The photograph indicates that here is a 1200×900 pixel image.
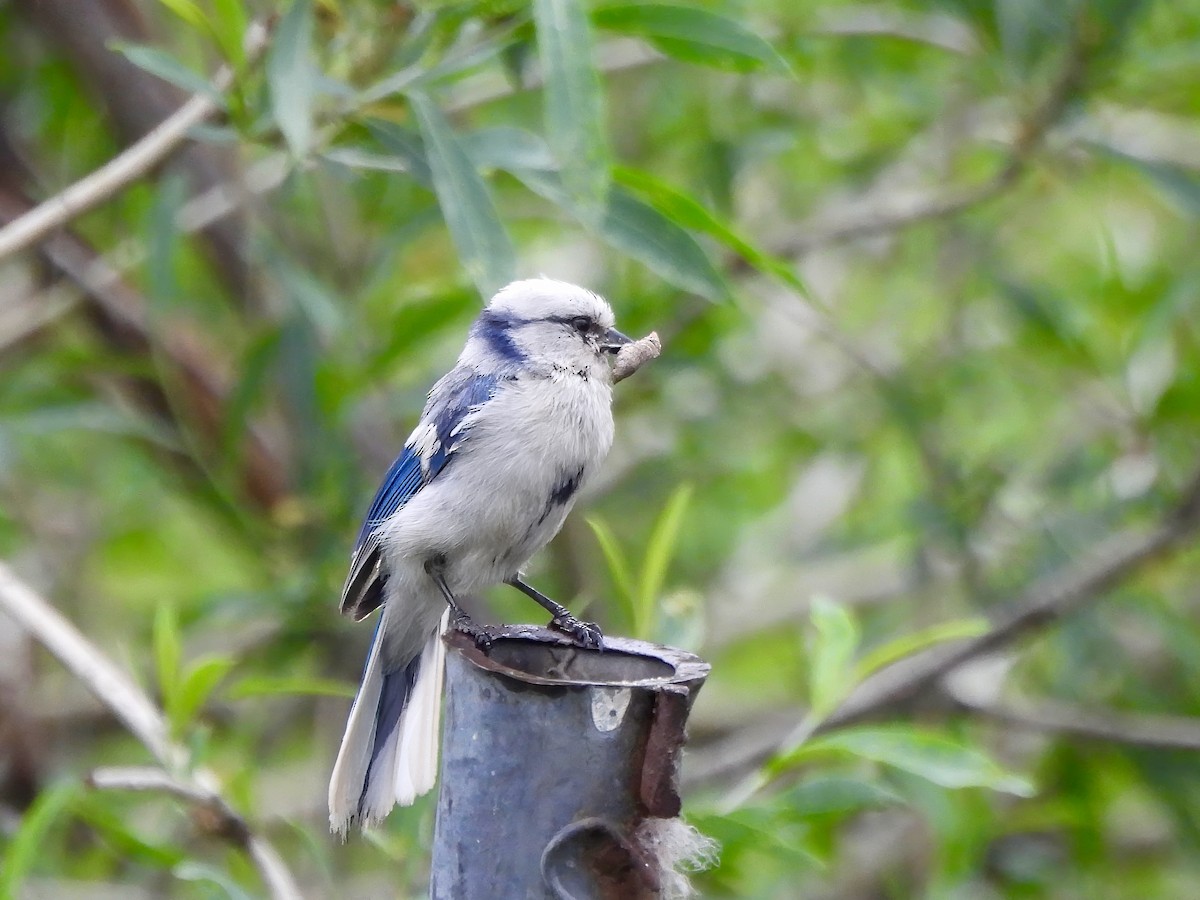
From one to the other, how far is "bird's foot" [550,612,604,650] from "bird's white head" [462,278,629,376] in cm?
55

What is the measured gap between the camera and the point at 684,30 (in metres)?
2.38

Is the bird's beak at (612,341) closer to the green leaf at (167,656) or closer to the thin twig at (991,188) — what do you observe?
the green leaf at (167,656)

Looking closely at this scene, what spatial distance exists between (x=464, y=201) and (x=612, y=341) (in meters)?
0.71

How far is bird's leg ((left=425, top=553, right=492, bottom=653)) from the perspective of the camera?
6.98 ft

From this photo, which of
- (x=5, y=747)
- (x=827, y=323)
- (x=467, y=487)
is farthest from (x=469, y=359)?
(x=5, y=747)

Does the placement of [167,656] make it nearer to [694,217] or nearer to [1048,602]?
[694,217]

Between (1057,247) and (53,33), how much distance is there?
3.47 m

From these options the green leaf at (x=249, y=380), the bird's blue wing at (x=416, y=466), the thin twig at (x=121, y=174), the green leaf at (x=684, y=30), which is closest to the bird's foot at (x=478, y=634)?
the bird's blue wing at (x=416, y=466)

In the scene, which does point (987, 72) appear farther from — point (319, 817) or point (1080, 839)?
point (319, 817)

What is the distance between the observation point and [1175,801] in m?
3.97

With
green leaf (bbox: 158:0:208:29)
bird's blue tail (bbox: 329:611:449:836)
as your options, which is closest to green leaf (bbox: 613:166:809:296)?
green leaf (bbox: 158:0:208:29)

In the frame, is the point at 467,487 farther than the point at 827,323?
No

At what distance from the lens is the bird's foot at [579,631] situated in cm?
199

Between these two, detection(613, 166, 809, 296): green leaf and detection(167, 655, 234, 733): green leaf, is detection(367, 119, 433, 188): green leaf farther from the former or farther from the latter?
detection(167, 655, 234, 733): green leaf
